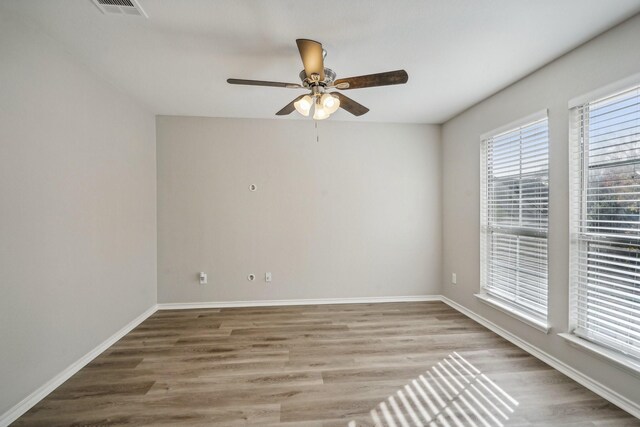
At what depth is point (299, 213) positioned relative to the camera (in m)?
3.62

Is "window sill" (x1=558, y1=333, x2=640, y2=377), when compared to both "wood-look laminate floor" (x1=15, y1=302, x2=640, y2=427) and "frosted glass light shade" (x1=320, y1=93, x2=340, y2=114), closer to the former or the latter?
"wood-look laminate floor" (x1=15, y1=302, x2=640, y2=427)

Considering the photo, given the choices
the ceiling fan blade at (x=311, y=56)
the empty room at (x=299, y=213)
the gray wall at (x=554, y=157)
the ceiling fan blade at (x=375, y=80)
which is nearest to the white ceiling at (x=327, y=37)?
the empty room at (x=299, y=213)

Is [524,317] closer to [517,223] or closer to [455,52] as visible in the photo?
[517,223]

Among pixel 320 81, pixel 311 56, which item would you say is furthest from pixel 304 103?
pixel 311 56

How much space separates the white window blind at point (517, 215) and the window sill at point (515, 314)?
6 centimetres

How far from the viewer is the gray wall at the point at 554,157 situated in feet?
5.73

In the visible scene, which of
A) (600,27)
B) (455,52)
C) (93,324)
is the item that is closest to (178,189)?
(93,324)

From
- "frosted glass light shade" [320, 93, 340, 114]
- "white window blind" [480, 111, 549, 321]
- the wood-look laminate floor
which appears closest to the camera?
the wood-look laminate floor

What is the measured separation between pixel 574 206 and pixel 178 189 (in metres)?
4.22

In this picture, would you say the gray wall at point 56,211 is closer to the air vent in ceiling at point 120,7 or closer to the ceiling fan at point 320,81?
the air vent in ceiling at point 120,7

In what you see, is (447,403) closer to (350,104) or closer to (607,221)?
(607,221)

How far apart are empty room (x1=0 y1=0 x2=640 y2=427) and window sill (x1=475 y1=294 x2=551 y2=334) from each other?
0.03 meters

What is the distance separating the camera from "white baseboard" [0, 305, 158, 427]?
1618 mm

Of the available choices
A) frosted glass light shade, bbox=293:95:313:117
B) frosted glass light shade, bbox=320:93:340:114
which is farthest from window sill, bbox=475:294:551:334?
frosted glass light shade, bbox=293:95:313:117
